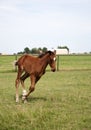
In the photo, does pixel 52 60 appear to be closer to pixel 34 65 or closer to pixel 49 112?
pixel 34 65

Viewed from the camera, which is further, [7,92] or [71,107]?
[7,92]

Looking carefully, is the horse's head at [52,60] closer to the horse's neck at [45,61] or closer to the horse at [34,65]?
the horse at [34,65]

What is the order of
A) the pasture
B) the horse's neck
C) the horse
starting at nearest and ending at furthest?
1. the pasture
2. the horse
3. the horse's neck

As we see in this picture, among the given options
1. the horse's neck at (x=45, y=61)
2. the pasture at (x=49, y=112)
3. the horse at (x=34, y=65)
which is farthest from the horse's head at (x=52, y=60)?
the pasture at (x=49, y=112)

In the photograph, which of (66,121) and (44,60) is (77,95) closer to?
(44,60)

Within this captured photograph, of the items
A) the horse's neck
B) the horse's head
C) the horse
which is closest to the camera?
the horse's head

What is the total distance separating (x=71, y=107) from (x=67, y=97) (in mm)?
2174

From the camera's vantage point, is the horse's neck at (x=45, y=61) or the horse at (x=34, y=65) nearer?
the horse at (x=34, y=65)

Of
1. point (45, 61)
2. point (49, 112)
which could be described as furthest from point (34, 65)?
point (49, 112)

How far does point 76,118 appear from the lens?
8648 millimetres

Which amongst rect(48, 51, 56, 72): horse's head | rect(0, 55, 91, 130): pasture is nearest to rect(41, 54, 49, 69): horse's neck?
rect(48, 51, 56, 72): horse's head

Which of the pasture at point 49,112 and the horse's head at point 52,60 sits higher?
the horse's head at point 52,60

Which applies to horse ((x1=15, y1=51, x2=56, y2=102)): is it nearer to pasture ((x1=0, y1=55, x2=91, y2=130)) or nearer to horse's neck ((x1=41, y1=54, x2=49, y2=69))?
horse's neck ((x1=41, y1=54, x2=49, y2=69))

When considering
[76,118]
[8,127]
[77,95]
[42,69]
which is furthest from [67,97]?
[8,127]
